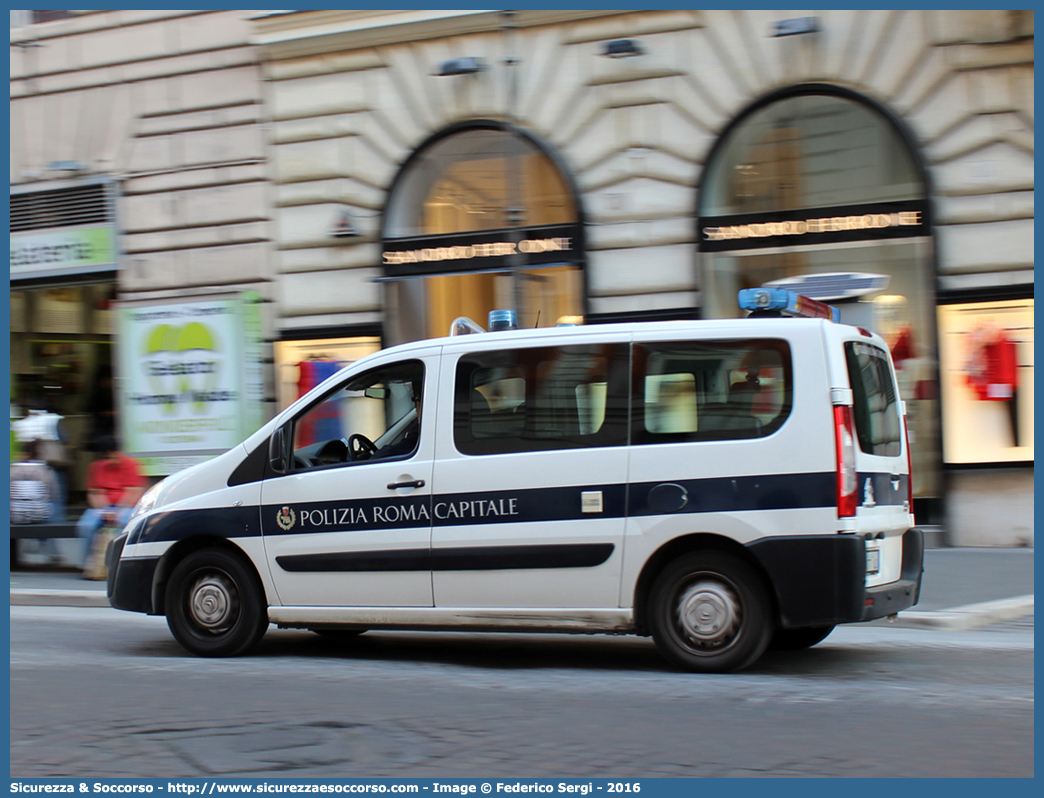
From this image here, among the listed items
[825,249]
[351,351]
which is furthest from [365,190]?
[825,249]

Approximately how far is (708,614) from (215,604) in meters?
2.93

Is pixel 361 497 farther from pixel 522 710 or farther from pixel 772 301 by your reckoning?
pixel 772 301

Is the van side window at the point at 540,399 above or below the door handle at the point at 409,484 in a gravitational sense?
above

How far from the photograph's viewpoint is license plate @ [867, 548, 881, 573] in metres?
6.18

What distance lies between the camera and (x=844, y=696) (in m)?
5.72

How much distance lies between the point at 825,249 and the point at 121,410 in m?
9.32

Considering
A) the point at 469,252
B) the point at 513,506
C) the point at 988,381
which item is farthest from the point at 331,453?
the point at 469,252

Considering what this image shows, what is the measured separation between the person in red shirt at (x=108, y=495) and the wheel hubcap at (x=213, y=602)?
534 cm

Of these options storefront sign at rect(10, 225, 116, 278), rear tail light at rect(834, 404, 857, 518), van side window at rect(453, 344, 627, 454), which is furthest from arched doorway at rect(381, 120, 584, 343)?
rear tail light at rect(834, 404, 857, 518)

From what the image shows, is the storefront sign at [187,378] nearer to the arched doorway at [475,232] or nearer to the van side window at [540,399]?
the arched doorway at [475,232]

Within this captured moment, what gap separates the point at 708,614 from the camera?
20.5ft

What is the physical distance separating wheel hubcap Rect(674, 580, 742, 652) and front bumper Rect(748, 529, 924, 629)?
249mm

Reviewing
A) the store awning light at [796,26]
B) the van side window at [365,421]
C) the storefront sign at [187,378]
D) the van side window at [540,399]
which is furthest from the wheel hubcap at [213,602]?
the store awning light at [796,26]

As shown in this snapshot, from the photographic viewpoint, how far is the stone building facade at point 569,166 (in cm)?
1230
